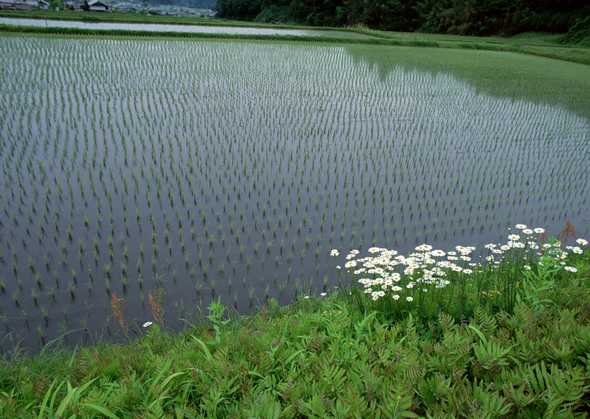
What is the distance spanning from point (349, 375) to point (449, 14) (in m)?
39.3

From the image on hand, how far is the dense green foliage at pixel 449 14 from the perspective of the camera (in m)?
31.0

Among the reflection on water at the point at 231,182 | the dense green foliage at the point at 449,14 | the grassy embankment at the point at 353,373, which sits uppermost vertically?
the dense green foliage at the point at 449,14

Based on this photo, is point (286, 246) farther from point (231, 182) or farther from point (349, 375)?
point (349, 375)

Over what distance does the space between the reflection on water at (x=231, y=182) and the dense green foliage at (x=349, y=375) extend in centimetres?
114

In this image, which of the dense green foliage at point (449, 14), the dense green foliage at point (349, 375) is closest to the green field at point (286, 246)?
the dense green foliage at point (349, 375)

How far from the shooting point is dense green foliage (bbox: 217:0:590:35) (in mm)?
30984

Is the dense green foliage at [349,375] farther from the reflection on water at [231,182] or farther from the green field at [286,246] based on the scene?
the reflection on water at [231,182]

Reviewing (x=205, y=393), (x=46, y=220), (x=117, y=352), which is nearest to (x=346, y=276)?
(x=117, y=352)

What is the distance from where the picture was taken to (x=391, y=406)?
4.70 feet

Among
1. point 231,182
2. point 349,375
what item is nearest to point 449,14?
point 231,182

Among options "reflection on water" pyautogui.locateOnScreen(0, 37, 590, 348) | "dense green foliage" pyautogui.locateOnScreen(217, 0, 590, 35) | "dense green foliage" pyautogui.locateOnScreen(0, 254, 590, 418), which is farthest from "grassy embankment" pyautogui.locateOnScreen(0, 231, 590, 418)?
"dense green foliage" pyautogui.locateOnScreen(217, 0, 590, 35)

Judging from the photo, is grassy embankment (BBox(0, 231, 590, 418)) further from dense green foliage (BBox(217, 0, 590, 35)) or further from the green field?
dense green foliage (BBox(217, 0, 590, 35))

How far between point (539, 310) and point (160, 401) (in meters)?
1.66

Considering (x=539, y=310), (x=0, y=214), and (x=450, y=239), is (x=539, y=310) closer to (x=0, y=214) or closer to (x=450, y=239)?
(x=450, y=239)
